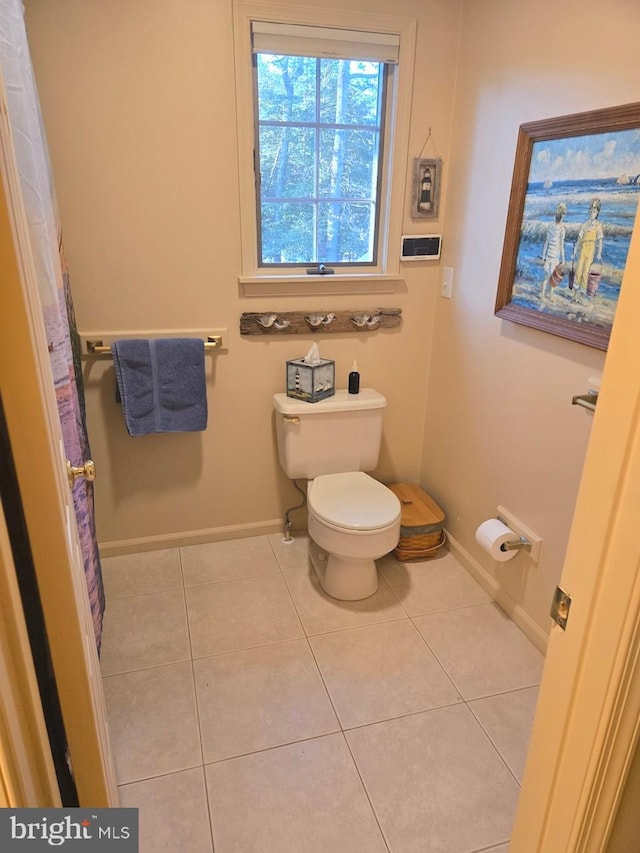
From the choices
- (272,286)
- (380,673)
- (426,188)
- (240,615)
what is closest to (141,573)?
(240,615)

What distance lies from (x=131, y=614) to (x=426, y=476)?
1.48 m

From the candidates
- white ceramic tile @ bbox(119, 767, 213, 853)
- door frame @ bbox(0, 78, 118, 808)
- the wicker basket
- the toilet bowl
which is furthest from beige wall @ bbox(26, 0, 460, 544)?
door frame @ bbox(0, 78, 118, 808)

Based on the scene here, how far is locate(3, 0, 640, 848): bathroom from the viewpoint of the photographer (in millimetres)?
1841

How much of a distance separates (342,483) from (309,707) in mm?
878

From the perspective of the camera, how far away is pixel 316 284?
237cm

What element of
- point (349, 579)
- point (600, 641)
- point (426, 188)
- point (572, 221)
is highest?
point (426, 188)

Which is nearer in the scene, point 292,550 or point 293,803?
point 293,803

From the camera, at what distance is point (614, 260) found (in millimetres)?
1562

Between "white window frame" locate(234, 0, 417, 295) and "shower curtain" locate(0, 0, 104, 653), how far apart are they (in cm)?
73

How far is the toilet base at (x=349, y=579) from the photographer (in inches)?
88.6

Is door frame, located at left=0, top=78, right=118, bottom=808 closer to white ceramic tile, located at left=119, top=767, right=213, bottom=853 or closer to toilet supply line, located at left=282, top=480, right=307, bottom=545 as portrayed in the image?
white ceramic tile, located at left=119, top=767, right=213, bottom=853

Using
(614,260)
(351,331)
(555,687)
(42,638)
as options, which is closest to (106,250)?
(351,331)

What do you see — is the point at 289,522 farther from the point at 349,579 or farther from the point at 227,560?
the point at 349,579

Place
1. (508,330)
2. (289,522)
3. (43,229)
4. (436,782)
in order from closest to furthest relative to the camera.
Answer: (43,229) < (436,782) < (508,330) < (289,522)
